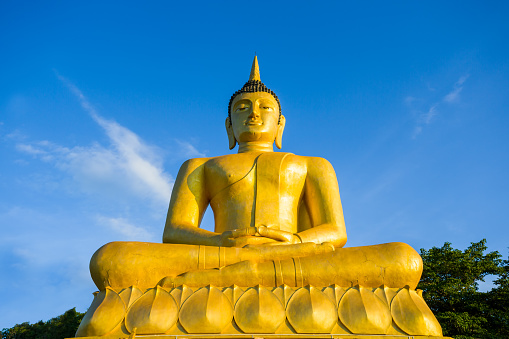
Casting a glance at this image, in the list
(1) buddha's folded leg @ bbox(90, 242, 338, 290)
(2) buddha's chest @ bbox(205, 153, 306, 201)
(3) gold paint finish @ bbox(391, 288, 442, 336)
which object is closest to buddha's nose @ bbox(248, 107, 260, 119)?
(2) buddha's chest @ bbox(205, 153, 306, 201)

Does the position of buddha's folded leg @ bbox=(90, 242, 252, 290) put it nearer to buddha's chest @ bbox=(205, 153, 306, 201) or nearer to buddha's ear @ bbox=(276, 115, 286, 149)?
buddha's chest @ bbox=(205, 153, 306, 201)

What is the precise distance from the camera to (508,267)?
56.6 feet

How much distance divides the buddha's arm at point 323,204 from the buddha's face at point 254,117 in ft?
3.49

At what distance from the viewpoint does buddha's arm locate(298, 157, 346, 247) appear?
6.43 m

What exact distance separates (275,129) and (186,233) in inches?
110

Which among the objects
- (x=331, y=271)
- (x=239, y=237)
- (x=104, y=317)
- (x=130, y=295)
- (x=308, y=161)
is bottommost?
(x=104, y=317)

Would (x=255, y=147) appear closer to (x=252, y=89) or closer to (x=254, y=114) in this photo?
(x=254, y=114)

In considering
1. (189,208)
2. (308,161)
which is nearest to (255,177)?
(308,161)

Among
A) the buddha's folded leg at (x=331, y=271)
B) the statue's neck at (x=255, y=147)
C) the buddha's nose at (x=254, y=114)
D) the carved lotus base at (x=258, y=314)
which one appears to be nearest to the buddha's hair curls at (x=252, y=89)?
the buddha's nose at (x=254, y=114)

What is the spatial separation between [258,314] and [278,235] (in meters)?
1.51

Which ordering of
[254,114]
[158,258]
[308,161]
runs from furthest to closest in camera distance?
[254,114]
[308,161]
[158,258]

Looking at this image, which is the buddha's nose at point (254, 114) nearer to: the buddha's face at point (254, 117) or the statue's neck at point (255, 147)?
the buddha's face at point (254, 117)

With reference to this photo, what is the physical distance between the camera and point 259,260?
548 cm

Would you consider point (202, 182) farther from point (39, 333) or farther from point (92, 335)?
point (39, 333)
